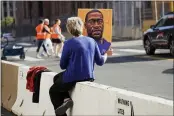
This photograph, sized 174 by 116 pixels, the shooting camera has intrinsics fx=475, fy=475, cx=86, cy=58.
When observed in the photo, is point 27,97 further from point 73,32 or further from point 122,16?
point 122,16

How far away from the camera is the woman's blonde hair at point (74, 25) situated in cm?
602

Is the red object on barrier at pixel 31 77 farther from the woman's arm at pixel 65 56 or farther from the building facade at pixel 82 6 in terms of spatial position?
the building facade at pixel 82 6

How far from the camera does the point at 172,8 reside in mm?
30625

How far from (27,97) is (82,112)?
215cm

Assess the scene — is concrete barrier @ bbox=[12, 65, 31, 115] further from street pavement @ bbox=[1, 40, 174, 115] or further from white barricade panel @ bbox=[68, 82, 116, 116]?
street pavement @ bbox=[1, 40, 174, 115]

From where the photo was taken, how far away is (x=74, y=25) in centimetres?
604

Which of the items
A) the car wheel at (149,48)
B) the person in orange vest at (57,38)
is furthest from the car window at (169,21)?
the person in orange vest at (57,38)

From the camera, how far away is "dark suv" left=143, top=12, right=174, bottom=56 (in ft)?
58.5

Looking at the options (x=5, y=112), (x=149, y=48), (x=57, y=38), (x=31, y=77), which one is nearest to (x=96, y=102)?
(x=31, y=77)

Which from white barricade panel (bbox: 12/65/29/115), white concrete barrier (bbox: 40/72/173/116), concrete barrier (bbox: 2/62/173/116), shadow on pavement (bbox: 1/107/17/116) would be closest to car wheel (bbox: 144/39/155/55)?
shadow on pavement (bbox: 1/107/17/116)

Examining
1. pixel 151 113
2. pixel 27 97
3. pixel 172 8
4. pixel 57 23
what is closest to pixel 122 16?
pixel 172 8

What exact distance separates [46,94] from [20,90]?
1467mm

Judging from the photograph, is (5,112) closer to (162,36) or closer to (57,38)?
(162,36)

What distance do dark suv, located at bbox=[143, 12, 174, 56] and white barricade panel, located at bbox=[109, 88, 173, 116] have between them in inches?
499
